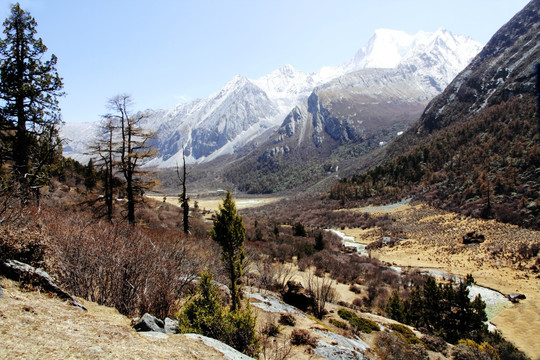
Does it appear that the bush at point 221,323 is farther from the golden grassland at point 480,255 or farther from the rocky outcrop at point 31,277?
the golden grassland at point 480,255

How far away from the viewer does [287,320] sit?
36.1 feet

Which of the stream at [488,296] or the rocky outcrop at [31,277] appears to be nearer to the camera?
the rocky outcrop at [31,277]

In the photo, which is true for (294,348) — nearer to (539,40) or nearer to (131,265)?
(131,265)

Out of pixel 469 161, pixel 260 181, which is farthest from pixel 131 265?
pixel 260 181

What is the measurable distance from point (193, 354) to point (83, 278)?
13.5 ft

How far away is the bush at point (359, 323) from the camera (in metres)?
12.8

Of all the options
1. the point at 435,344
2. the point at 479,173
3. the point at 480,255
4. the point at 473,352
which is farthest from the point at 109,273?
the point at 479,173

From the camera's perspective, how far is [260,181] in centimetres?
18350

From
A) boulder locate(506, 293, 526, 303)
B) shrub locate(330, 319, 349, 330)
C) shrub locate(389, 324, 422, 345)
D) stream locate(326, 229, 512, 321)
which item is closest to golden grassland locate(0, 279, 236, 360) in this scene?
shrub locate(330, 319, 349, 330)

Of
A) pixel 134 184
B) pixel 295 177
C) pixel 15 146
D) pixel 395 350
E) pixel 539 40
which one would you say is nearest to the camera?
pixel 395 350

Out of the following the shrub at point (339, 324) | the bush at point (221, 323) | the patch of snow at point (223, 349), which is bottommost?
the shrub at point (339, 324)

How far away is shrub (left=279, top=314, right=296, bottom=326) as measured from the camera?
10.9 metres

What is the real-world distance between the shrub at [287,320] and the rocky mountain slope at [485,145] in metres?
37.6

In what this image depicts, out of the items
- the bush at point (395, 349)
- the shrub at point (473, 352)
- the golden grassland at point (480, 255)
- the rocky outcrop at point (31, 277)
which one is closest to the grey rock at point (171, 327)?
the rocky outcrop at point (31, 277)
